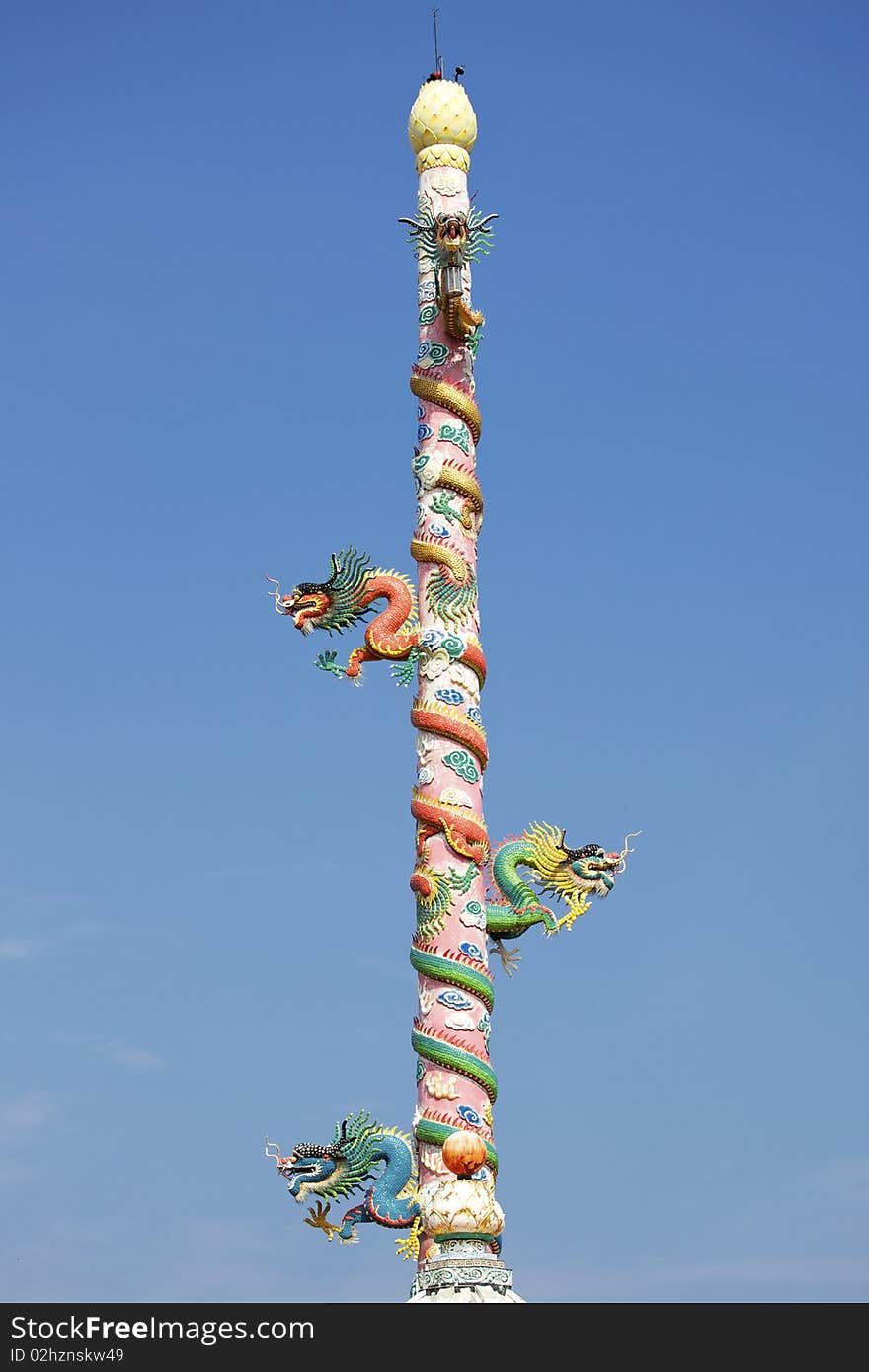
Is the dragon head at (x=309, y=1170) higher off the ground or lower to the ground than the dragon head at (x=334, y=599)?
lower

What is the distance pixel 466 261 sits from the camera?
A: 2453 cm

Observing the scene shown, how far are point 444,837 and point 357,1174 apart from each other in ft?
11.9

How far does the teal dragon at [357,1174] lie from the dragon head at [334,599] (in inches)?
218

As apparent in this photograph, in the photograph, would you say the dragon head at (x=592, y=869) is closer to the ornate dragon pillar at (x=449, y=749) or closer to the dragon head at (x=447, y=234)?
the ornate dragon pillar at (x=449, y=749)

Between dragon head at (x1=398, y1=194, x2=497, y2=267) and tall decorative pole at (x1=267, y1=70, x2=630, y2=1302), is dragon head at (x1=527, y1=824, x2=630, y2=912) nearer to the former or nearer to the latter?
tall decorative pole at (x1=267, y1=70, x2=630, y2=1302)

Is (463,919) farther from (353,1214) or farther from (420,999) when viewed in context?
(353,1214)

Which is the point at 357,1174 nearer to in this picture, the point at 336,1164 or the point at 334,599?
the point at 336,1164

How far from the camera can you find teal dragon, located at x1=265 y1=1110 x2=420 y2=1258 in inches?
868

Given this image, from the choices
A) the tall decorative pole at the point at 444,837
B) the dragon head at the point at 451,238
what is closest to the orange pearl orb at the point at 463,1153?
the tall decorative pole at the point at 444,837

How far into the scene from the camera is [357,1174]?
72.9 ft

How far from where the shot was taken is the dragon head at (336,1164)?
22250 mm

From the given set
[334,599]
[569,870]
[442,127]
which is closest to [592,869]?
[569,870]

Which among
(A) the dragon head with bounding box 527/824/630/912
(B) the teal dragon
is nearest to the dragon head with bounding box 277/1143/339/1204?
(B) the teal dragon

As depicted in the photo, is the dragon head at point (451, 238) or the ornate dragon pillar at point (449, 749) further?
the dragon head at point (451, 238)
